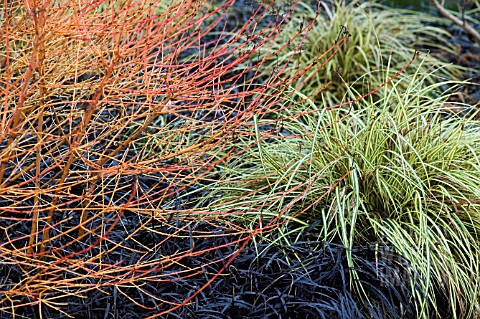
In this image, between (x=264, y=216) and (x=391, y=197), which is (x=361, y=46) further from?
(x=264, y=216)

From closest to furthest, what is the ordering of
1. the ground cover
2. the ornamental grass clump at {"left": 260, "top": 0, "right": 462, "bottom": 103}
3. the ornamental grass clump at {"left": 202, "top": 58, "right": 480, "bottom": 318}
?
the ground cover
the ornamental grass clump at {"left": 202, "top": 58, "right": 480, "bottom": 318}
the ornamental grass clump at {"left": 260, "top": 0, "right": 462, "bottom": 103}

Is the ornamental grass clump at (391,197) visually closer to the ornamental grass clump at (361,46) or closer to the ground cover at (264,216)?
the ground cover at (264,216)

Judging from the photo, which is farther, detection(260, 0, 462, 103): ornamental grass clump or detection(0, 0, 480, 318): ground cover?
detection(260, 0, 462, 103): ornamental grass clump

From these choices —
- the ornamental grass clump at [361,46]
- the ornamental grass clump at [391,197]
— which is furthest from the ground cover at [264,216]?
the ornamental grass clump at [361,46]

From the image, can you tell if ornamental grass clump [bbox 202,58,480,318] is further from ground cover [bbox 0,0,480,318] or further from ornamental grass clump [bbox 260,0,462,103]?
ornamental grass clump [bbox 260,0,462,103]

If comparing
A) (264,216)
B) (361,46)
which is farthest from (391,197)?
(361,46)

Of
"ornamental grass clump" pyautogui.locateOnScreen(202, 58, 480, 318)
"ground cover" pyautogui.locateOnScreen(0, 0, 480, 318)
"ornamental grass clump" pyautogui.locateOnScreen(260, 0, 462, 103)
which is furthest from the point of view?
"ornamental grass clump" pyautogui.locateOnScreen(260, 0, 462, 103)

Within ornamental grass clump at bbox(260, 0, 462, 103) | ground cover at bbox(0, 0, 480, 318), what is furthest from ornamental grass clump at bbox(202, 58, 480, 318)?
ornamental grass clump at bbox(260, 0, 462, 103)

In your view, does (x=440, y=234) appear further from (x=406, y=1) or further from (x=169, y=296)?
(x=406, y=1)

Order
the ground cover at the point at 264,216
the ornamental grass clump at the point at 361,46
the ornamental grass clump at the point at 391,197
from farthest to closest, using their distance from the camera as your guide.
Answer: the ornamental grass clump at the point at 361,46 → the ornamental grass clump at the point at 391,197 → the ground cover at the point at 264,216
